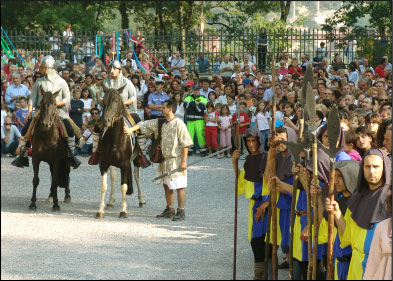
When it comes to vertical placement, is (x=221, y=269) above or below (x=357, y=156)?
below

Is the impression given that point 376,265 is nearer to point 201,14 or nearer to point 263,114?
point 263,114

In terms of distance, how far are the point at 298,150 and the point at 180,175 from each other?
5.21 m

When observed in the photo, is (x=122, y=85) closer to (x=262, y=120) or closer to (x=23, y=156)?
(x=23, y=156)

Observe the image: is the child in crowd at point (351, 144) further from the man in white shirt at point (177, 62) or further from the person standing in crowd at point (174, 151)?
the man in white shirt at point (177, 62)

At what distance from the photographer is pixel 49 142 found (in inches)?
520

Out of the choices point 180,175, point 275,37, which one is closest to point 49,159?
point 180,175

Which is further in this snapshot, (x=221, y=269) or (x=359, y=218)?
(x=221, y=269)

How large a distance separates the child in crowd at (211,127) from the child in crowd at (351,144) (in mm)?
10215

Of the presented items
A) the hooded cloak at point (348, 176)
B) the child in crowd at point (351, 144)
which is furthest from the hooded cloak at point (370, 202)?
the child in crowd at point (351, 144)

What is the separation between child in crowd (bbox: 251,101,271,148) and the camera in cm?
1773

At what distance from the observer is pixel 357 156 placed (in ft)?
26.7

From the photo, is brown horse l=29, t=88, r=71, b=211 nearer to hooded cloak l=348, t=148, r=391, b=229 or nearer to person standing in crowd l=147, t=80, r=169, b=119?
person standing in crowd l=147, t=80, r=169, b=119

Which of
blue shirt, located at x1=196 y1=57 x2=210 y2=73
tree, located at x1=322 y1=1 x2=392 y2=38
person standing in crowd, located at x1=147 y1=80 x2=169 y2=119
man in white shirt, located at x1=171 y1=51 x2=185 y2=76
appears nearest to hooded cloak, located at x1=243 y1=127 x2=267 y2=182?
person standing in crowd, located at x1=147 y1=80 x2=169 y2=119

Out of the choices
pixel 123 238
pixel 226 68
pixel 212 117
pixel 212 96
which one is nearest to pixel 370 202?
pixel 123 238
